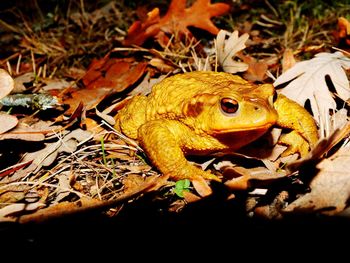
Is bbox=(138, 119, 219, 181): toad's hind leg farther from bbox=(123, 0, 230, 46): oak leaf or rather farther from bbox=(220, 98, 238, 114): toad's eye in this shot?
bbox=(123, 0, 230, 46): oak leaf

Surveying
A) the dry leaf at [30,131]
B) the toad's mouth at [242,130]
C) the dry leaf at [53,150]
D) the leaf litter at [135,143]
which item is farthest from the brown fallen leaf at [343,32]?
the dry leaf at [30,131]

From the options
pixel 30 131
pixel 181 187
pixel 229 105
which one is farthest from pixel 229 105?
pixel 30 131

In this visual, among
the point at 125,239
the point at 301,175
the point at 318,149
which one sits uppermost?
the point at 318,149

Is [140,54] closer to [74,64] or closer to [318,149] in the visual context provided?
[74,64]

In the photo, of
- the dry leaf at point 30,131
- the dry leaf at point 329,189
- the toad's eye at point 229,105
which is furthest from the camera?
the dry leaf at point 30,131

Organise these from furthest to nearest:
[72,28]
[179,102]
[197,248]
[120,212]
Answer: [72,28] < [179,102] < [120,212] < [197,248]

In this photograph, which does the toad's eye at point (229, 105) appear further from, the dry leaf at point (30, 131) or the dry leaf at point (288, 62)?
the dry leaf at point (30, 131)

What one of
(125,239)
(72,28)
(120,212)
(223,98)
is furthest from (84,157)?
(72,28)
